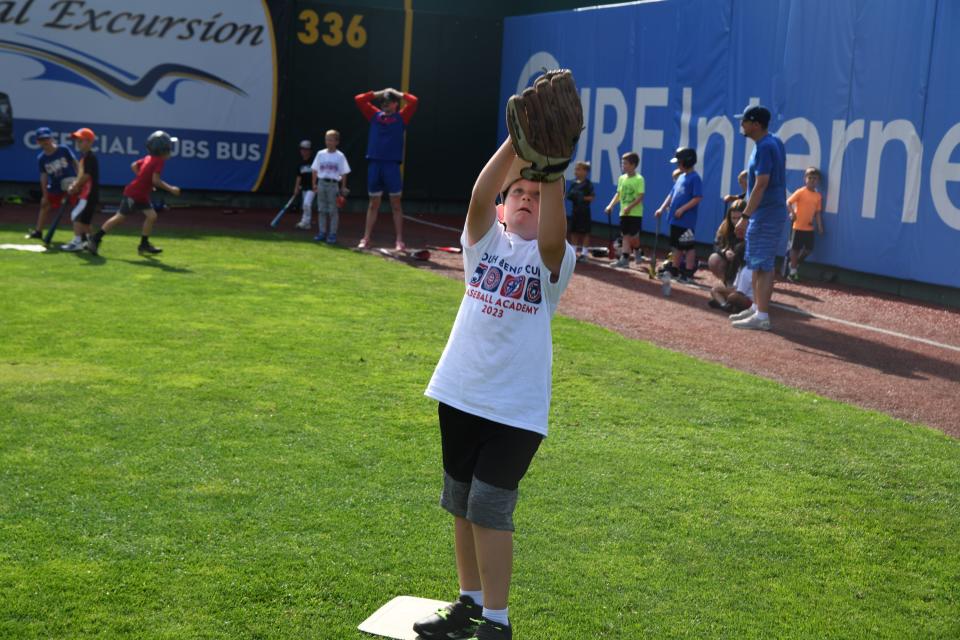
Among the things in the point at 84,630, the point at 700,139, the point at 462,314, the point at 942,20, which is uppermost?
the point at 942,20

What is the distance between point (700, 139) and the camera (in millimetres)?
18359

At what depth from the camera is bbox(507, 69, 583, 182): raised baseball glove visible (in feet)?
12.5

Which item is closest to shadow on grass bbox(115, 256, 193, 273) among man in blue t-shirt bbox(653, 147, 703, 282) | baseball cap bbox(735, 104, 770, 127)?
man in blue t-shirt bbox(653, 147, 703, 282)

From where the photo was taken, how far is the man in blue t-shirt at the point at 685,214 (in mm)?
15289

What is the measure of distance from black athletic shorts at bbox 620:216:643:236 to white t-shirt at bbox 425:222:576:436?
42.7 ft

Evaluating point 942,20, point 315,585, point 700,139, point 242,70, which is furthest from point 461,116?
point 315,585

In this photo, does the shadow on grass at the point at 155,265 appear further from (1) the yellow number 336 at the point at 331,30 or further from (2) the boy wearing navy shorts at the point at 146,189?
(1) the yellow number 336 at the point at 331,30

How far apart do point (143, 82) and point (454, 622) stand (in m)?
20.2

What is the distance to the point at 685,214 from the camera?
1530 cm

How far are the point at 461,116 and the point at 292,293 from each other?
13.4m

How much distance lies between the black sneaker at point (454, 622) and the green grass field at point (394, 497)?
252 millimetres

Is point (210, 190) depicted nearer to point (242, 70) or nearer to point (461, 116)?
point (242, 70)

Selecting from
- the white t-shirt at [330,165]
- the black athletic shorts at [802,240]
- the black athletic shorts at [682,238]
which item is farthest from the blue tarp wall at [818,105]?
the white t-shirt at [330,165]

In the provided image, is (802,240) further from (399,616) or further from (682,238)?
(399,616)
